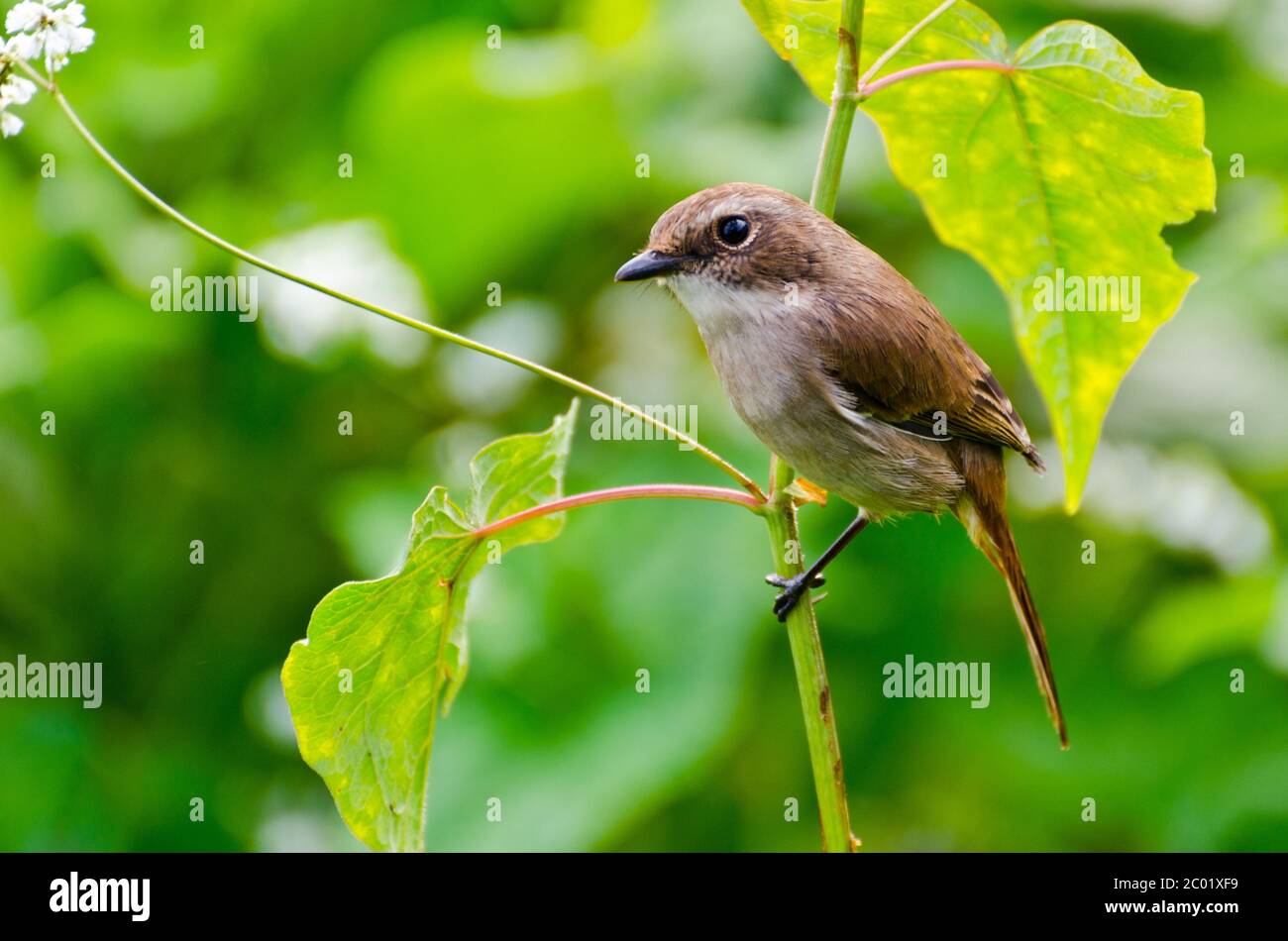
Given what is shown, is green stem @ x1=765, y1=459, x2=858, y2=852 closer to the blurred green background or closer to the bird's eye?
the bird's eye

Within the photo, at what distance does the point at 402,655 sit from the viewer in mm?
1819

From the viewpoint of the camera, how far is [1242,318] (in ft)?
14.0

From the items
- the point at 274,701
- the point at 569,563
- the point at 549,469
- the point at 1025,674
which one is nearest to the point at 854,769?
the point at 1025,674

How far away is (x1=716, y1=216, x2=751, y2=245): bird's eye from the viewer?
7.80ft

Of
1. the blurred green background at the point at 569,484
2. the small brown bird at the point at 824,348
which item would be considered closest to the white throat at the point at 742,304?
the small brown bird at the point at 824,348

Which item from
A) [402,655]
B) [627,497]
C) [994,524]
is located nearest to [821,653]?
[627,497]

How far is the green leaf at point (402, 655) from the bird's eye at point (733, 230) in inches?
26.8

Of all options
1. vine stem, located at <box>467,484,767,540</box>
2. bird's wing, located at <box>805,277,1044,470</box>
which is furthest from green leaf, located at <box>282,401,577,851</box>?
bird's wing, located at <box>805,277,1044,470</box>

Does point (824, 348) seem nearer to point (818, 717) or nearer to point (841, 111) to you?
point (841, 111)

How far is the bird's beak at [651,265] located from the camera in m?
2.31

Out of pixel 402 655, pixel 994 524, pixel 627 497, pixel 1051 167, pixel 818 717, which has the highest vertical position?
pixel 1051 167

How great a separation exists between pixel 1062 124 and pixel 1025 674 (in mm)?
2290

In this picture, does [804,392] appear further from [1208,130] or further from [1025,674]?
[1208,130]

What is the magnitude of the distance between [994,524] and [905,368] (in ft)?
1.24
